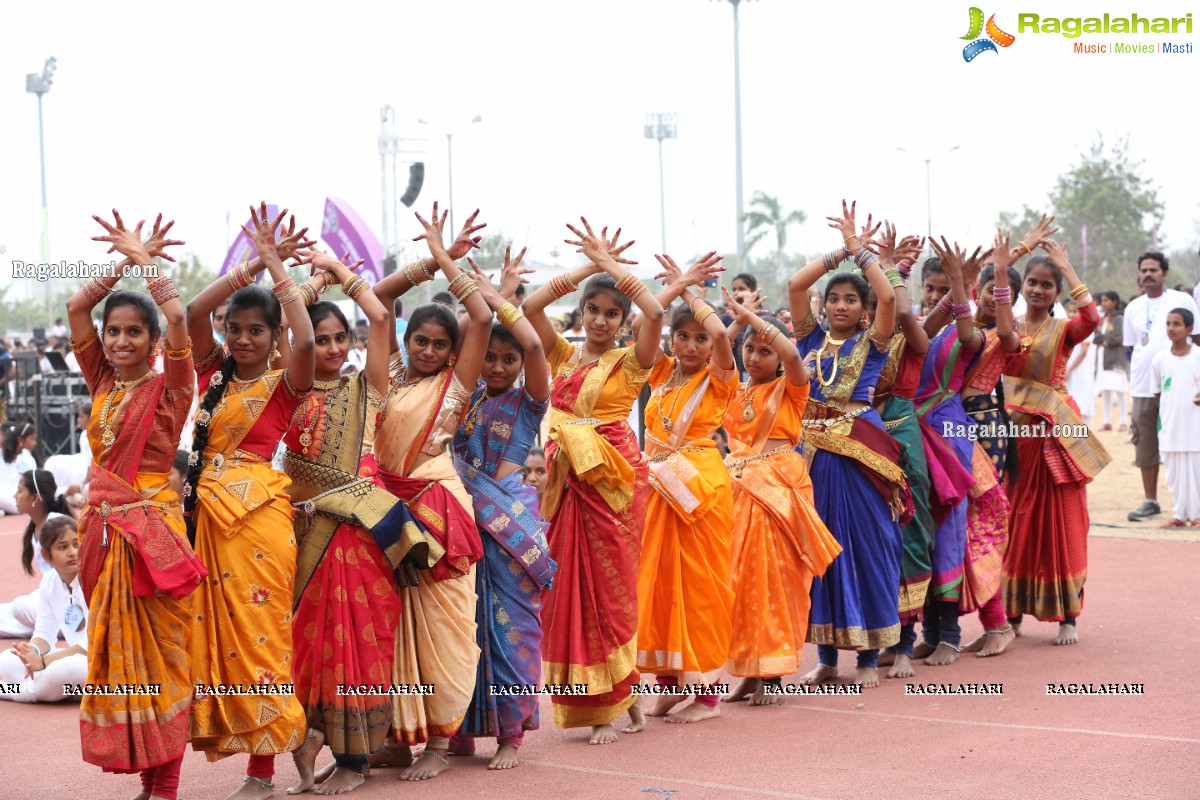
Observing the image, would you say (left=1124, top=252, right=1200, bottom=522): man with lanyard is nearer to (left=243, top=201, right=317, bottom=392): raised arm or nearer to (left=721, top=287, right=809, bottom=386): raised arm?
(left=721, top=287, right=809, bottom=386): raised arm

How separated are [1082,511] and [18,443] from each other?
1116 centimetres

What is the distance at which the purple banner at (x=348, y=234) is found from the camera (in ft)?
69.1

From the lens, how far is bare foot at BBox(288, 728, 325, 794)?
5.29m

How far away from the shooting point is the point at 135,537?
4.77 meters

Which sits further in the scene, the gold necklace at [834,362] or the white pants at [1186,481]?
the white pants at [1186,481]

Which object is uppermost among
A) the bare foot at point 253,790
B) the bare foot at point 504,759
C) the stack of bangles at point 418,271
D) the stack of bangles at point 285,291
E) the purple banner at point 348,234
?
the purple banner at point 348,234

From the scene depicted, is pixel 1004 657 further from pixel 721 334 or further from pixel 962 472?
pixel 721 334

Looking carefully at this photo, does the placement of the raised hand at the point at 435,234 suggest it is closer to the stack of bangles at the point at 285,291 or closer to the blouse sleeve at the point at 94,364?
the stack of bangles at the point at 285,291

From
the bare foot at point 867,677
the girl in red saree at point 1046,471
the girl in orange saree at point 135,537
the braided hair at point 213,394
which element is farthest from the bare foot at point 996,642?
the girl in orange saree at point 135,537

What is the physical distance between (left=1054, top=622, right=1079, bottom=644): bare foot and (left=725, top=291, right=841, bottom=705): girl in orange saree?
216 cm

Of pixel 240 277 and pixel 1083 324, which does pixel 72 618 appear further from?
pixel 1083 324

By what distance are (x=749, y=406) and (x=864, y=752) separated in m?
2.00

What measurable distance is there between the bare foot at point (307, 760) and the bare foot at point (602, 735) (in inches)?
53.2

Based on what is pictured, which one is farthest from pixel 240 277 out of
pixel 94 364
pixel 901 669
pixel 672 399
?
pixel 901 669
